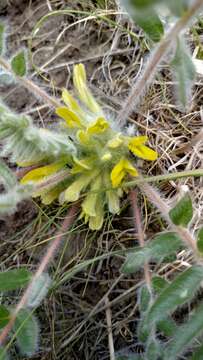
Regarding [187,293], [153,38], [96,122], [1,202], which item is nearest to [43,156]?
[96,122]

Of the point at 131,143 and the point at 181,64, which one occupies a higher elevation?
the point at 181,64

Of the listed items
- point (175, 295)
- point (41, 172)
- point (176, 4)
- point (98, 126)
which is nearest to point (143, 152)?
point (98, 126)

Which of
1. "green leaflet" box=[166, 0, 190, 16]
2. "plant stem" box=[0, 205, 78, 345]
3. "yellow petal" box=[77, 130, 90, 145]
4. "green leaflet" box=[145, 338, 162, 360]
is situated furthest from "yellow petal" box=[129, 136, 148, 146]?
"green leaflet" box=[166, 0, 190, 16]

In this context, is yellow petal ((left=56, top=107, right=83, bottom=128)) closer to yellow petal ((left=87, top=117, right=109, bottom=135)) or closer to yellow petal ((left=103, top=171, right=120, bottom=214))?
yellow petal ((left=87, top=117, right=109, bottom=135))

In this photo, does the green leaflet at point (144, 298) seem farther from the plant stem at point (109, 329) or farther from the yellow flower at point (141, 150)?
the yellow flower at point (141, 150)

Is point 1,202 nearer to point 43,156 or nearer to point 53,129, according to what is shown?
point 43,156

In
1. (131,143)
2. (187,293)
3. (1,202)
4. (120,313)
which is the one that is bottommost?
(120,313)
